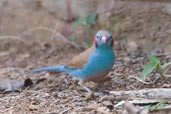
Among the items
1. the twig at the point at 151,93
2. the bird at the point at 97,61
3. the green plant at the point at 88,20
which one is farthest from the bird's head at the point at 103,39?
the green plant at the point at 88,20

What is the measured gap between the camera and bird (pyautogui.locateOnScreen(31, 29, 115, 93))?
11.6ft

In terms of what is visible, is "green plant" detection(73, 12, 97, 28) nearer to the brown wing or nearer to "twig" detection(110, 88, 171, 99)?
the brown wing

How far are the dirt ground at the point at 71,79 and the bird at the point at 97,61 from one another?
8 cm

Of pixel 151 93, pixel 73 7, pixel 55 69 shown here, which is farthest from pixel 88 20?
pixel 151 93

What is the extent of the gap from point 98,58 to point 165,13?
103 cm

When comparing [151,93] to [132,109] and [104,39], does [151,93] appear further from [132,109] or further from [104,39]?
[104,39]

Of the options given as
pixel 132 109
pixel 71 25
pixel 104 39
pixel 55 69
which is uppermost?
pixel 71 25

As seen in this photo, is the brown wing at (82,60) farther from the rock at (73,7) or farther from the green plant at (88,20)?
the rock at (73,7)

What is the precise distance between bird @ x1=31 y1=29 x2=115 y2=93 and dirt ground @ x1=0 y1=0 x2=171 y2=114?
82 mm

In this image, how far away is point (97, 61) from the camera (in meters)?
3.59

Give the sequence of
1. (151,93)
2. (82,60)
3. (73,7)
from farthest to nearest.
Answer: (73,7)
(82,60)
(151,93)

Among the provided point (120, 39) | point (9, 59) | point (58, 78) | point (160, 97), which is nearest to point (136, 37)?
point (120, 39)

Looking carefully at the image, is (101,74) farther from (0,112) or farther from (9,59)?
(9,59)

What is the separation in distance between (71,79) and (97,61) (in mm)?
427
